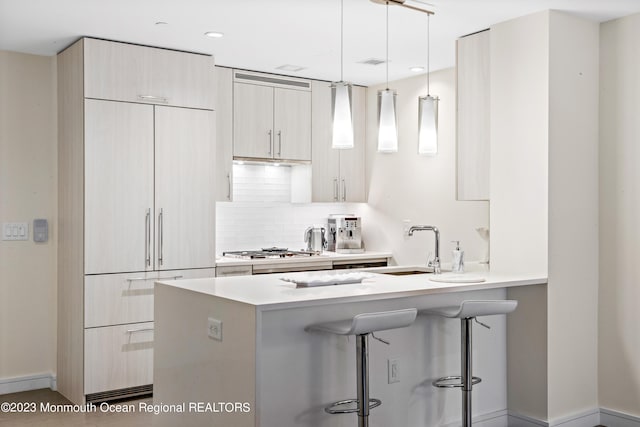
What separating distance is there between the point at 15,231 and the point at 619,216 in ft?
13.8

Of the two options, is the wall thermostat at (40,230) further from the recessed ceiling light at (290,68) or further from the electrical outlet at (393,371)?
the electrical outlet at (393,371)

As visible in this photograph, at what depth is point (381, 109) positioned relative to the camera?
12.0 feet

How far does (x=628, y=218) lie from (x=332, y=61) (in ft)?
8.15

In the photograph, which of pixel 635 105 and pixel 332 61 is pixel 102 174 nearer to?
pixel 332 61

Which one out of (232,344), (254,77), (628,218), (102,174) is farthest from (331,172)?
(232,344)

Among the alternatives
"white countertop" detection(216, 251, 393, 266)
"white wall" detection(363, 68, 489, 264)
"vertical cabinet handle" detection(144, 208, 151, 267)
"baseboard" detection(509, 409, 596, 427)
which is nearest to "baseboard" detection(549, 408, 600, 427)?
"baseboard" detection(509, 409, 596, 427)

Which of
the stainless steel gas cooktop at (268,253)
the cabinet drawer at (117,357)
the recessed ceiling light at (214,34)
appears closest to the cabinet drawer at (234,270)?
the stainless steel gas cooktop at (268,253)

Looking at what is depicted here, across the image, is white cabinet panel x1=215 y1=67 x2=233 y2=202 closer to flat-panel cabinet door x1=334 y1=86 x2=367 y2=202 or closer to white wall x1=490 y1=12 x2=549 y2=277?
flat-panel cabinet door x1=334 y1=86 x2=367 y2=202

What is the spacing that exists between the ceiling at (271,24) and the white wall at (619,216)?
0.28 metres

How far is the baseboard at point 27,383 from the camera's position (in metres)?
4.86

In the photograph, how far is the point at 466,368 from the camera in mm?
3572

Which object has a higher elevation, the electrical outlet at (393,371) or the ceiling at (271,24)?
the ceiling at (271,24)

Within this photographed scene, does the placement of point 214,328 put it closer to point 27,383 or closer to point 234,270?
point 234,270

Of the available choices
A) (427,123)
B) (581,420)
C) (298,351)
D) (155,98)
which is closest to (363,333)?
(298,351)
